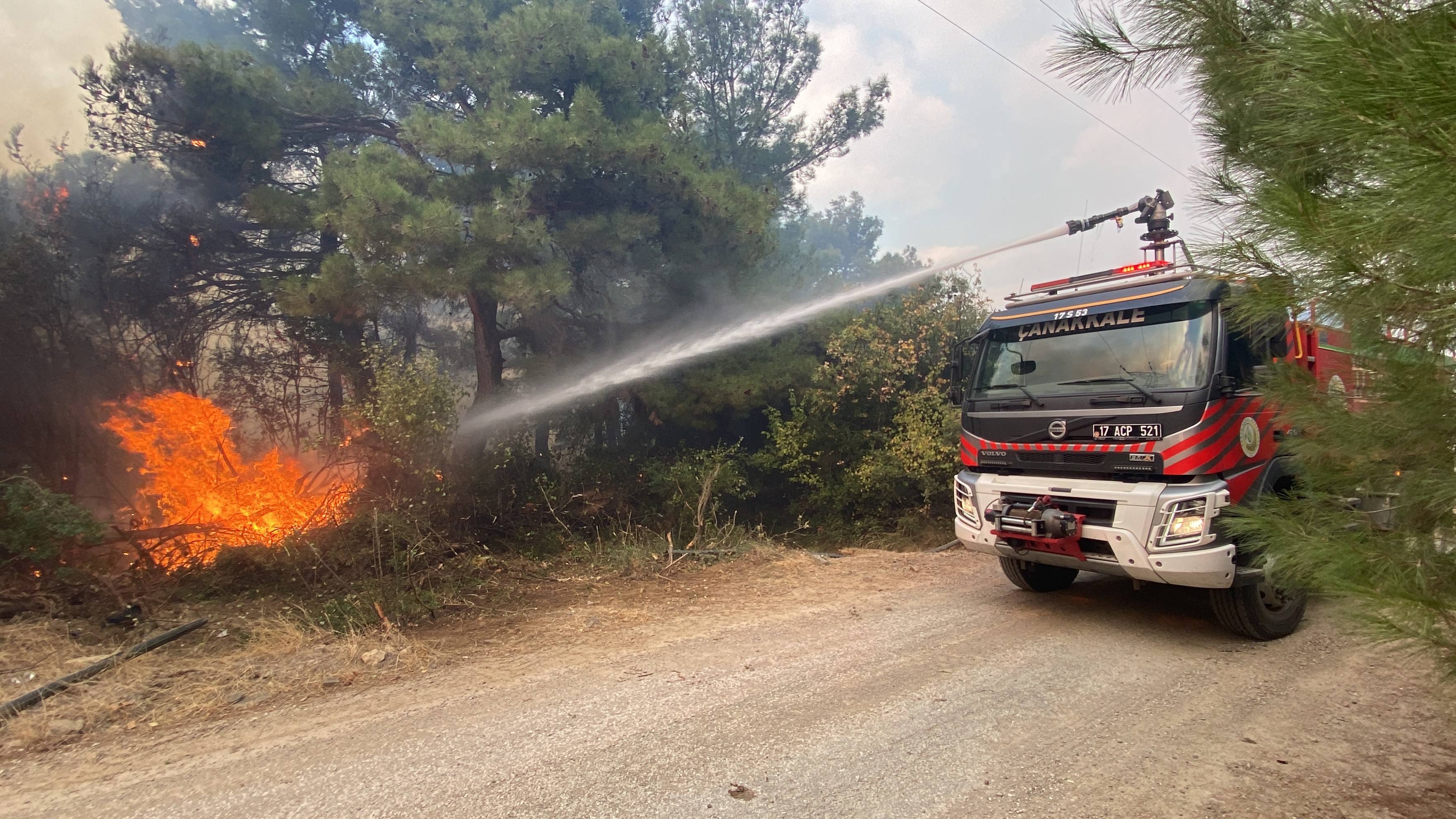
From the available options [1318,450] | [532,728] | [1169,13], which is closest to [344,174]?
[532,728]

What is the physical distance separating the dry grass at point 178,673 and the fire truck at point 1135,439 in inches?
196

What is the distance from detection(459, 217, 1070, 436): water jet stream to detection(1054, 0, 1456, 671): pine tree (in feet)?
38.1

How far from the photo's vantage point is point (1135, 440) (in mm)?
5445

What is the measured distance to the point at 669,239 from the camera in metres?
15.8

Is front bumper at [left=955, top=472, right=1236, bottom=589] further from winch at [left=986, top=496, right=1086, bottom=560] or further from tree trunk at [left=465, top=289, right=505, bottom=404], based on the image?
tree trunk at [left=465, top=289, right=505, bottom=404]

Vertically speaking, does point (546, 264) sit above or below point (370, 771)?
above

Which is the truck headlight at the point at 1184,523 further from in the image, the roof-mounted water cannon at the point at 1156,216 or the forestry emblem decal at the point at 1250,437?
the roof-mounted water cannon at the point at 1156,216

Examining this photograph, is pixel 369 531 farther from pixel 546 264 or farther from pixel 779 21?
pixel 779 21

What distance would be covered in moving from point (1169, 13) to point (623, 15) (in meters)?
17.9

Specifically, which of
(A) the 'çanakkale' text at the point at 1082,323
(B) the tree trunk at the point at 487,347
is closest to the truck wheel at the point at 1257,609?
(A) the 'çanakkale' text at the point at 1082,323

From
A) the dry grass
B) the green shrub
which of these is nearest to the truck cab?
the dry grass

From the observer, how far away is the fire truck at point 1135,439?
16.9ft

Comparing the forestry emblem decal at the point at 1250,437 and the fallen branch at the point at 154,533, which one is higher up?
the forestry emblem decal at the point at 1250,437

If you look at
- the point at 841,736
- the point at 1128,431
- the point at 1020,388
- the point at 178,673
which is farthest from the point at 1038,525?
the point at 178,673
